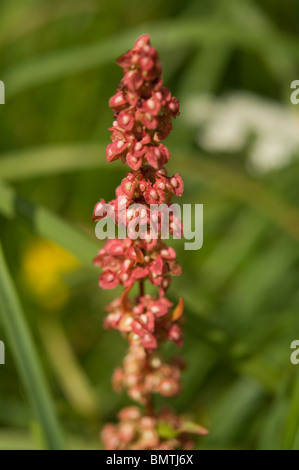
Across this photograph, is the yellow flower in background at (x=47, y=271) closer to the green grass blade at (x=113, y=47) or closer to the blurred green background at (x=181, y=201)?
the blurred green background at (x=181, y=201)

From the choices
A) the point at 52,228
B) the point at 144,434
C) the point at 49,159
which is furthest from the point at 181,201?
the point at 144,434

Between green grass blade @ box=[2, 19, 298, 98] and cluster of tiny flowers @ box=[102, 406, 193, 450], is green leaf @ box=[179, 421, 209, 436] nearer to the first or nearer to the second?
cluster of tiny flowers @ box=[102, 406, 193, 450]

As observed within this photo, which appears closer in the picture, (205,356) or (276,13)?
(205,356)

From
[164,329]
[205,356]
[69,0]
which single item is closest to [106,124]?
[69,0]

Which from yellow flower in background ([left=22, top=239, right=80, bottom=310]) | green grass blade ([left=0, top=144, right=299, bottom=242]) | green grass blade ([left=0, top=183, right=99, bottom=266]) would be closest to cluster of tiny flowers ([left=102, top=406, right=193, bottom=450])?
green grass blade ([left=0, top=183, right=99, bottom=266])

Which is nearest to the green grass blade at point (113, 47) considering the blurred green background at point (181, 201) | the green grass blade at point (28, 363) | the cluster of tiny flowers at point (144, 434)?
the blurred green background at point (181, 201)

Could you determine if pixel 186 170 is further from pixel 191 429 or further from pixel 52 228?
pixel 191 429

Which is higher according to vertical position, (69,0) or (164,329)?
(69,0)
